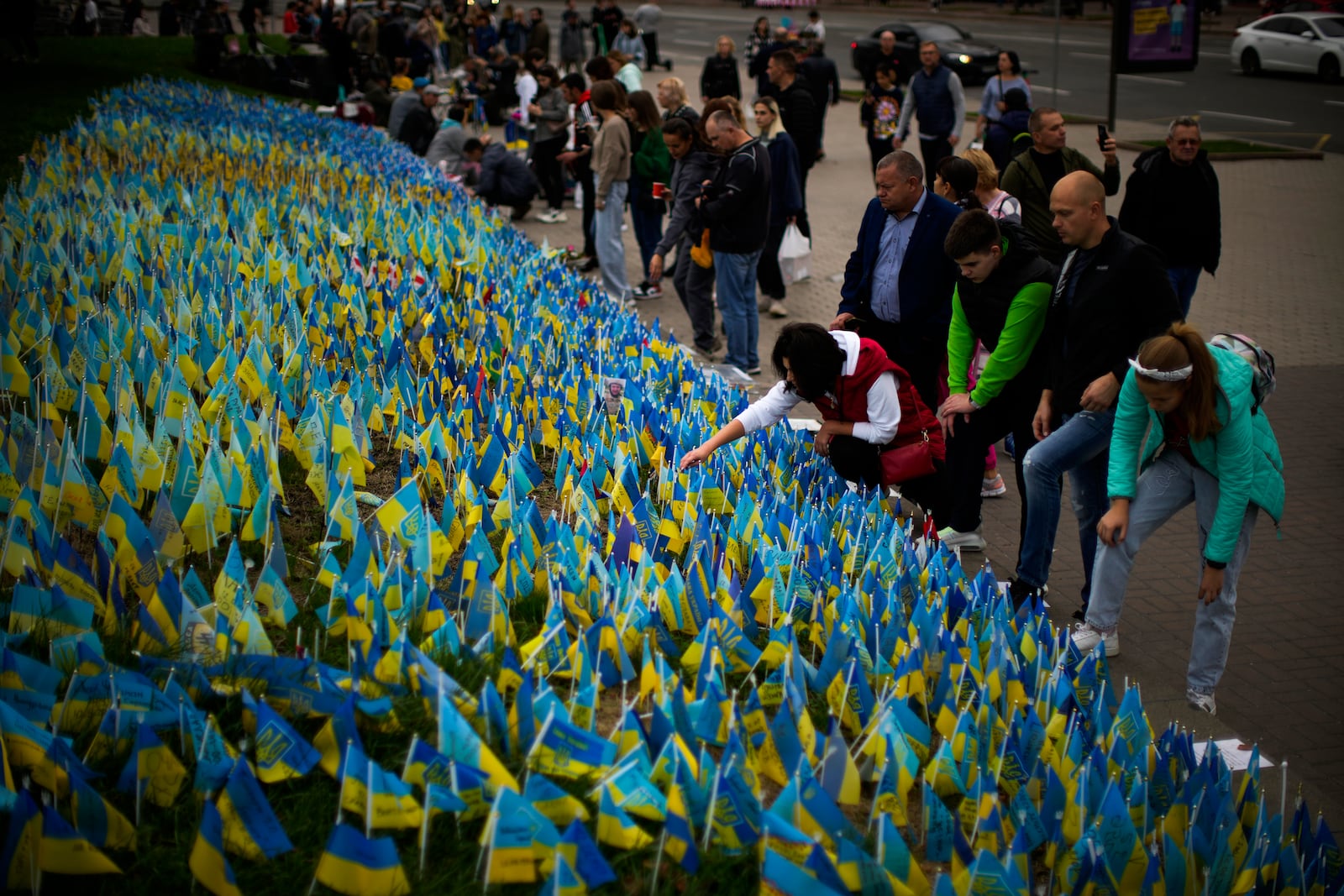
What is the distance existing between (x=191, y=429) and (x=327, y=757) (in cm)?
189

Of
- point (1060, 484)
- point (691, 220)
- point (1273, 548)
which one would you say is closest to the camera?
point (1060, 484)

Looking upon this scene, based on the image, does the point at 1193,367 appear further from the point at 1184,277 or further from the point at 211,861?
the point at 1184,277

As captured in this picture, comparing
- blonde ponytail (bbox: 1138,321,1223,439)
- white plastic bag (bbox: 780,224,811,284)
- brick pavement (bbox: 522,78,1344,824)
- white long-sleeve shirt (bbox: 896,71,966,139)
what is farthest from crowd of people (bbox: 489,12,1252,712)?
white long-sleeve shirt (bbox: 896,71,966,139)

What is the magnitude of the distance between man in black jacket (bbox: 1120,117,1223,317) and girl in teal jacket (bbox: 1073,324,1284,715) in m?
3.35

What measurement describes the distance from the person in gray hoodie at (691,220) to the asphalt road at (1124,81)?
26.5 ft

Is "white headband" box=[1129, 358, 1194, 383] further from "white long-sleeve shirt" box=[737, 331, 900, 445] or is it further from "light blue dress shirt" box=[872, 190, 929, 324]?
"light blue dress shirt" box=[872, 190, 929, 324]

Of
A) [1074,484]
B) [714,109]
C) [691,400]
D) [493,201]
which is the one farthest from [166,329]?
[493,201]

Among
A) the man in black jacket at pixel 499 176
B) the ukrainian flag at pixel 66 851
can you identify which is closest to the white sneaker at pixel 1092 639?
the ukrainian flag at pixel 66 851

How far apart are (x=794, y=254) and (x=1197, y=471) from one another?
634cm

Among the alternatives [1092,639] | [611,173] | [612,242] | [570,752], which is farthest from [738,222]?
[570,752]

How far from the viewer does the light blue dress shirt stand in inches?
253

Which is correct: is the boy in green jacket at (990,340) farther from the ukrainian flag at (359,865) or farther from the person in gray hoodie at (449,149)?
the person in gray hoodie at (449,149)

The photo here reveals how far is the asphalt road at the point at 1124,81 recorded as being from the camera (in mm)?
Answer: 21375

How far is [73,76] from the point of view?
19484mm
